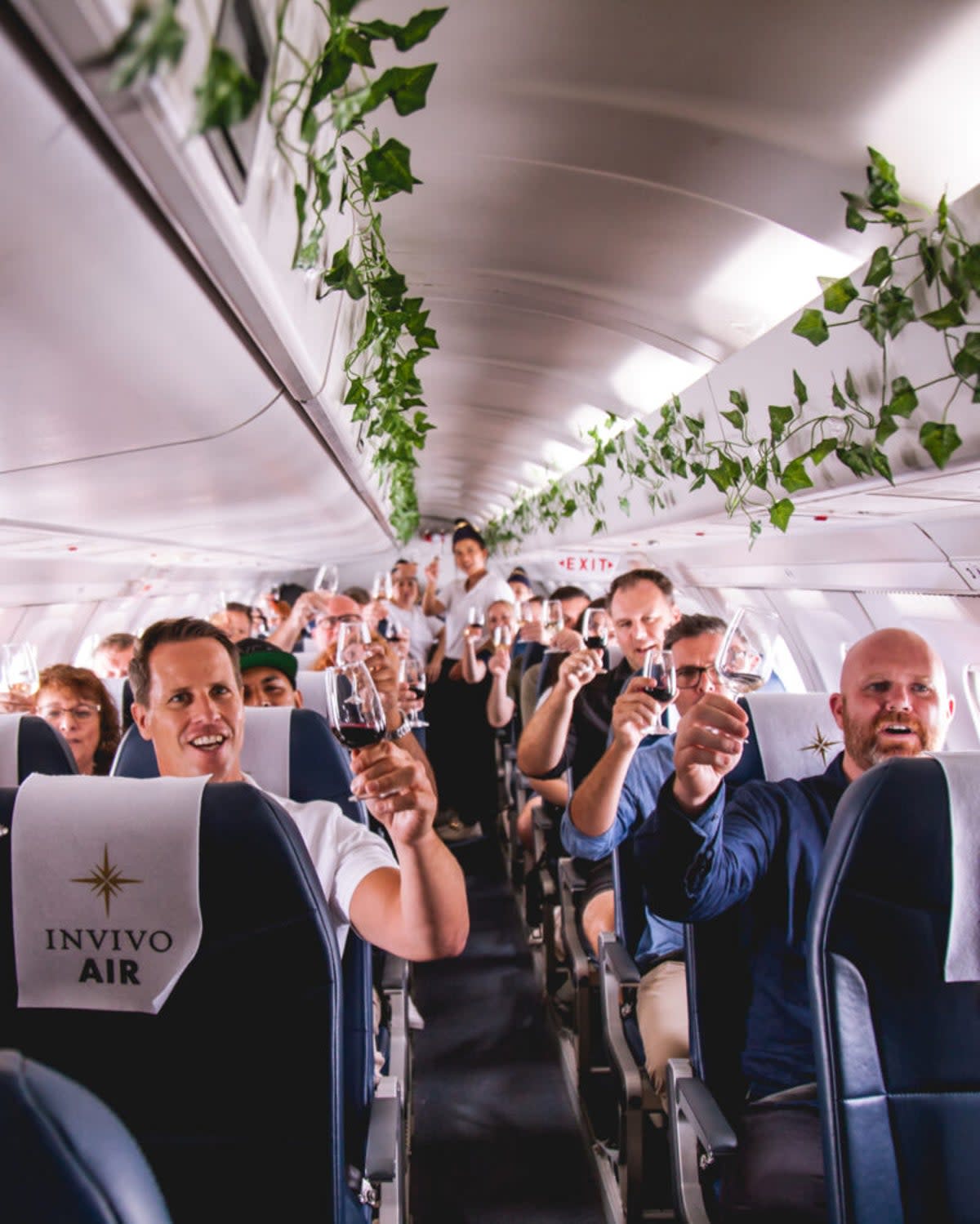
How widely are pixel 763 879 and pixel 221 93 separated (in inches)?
86.4

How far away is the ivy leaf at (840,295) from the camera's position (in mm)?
2346

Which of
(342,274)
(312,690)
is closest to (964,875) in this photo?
(342,274)

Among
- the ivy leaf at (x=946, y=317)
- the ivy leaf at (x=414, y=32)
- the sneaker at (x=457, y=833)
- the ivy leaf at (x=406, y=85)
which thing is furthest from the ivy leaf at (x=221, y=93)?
the sneaker at (x=457, y=833)

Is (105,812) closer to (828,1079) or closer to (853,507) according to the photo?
A: (828,1079)

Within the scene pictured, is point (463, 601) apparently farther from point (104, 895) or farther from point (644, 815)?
point (104, 895)

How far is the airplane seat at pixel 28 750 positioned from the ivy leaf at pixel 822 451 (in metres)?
2.53

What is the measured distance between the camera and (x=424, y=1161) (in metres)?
3.54

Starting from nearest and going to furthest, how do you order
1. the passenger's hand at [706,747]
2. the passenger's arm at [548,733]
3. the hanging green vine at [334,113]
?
the hanging green vine at [334,113], the passenger's hand at [706,747], the passenger's arm at [548,733]

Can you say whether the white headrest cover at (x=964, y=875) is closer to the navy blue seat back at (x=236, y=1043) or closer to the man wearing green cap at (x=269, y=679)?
the navy blue seat back at (x=236, y=1043)

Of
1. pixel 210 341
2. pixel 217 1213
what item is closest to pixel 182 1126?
pixel 217 1213

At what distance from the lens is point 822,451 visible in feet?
8.89

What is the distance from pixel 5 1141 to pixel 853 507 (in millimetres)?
3255

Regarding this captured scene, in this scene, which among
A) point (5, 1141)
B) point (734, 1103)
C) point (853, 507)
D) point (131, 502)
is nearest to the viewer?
point (5, 1141)

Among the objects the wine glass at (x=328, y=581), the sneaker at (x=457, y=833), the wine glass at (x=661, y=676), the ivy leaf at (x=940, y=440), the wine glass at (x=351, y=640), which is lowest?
the sneaker at (x=457, y=833)
